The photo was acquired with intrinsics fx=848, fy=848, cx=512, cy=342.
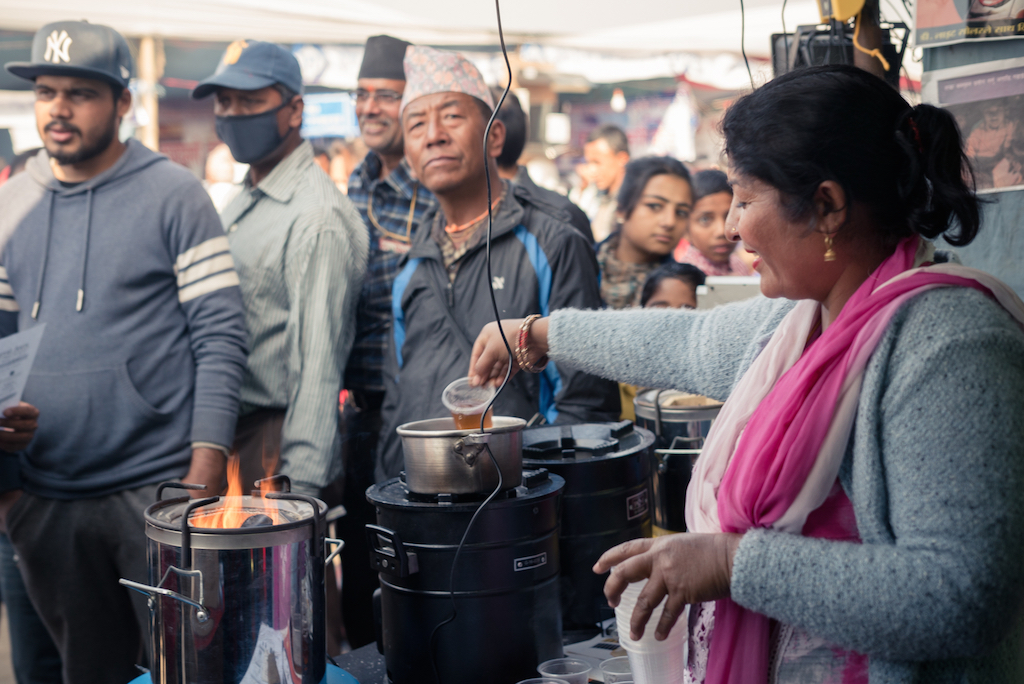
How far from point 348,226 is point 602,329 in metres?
1.68

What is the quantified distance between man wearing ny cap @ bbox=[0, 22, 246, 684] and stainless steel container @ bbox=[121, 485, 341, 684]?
119 centimetres

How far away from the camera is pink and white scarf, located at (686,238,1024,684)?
1236 millimetres

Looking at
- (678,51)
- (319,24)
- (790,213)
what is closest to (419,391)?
(790,213)

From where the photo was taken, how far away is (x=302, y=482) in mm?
2723

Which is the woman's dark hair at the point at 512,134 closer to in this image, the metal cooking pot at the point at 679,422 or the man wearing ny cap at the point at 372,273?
the man wearing ny cap at the point at 372,273

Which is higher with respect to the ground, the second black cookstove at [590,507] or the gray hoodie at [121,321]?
the gray hoodie at [121,321]

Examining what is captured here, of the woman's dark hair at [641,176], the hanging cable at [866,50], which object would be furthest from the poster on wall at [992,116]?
the woman's dark hair at [641,176]

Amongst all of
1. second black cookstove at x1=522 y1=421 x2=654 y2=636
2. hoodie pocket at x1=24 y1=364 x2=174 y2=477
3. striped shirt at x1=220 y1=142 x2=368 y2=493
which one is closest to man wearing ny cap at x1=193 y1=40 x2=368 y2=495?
striped shirt at x1=220 y1=142 x2=368 y2=493

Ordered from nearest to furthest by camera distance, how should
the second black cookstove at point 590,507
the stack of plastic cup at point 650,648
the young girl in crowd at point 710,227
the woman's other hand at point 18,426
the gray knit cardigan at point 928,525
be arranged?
the gray knit cardigan at point 928,525 → the stack of plastic cup at point 650,648 → the second black cookstove at point 590,507 → the woman's other hand at point 18,426 → the young girl in crowd at point 710,227

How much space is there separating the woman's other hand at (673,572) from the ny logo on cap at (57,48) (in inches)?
97.1

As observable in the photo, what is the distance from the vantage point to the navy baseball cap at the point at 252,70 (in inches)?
125

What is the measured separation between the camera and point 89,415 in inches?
102

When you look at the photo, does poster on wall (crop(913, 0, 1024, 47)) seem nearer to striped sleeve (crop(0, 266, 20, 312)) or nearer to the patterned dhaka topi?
the patterned dhaka topi

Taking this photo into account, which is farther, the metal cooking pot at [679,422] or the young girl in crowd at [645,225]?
the young girl in crowd at [645,225]
